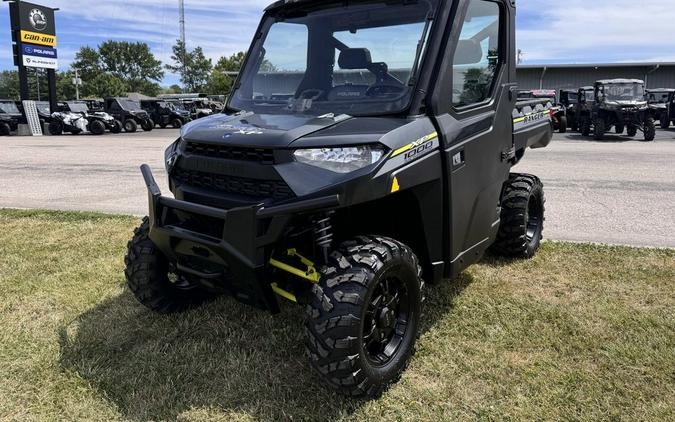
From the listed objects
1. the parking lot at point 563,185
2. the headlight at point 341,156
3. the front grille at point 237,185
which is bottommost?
the parking lot at point 563,185

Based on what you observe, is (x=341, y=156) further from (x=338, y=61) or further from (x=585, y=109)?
(x=585, y=109)

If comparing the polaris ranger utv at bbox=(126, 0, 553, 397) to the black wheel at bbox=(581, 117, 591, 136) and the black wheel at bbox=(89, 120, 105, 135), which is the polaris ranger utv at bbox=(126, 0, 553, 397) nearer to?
the black wheel at bbox=(581, 117, 591, 136)

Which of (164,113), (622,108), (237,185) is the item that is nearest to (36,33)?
(164,113)

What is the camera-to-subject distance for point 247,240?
269cm

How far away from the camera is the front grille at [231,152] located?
2816mm

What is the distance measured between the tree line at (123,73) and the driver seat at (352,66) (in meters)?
74.7

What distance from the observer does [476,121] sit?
350 cm

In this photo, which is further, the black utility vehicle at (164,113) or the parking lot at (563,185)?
the black utility vehicle at (164,113)

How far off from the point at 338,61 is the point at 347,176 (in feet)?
4.03

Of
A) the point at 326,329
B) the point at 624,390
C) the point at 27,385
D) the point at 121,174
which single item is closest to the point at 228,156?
the point at 326,329

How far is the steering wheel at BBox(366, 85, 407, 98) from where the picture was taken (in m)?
3.16

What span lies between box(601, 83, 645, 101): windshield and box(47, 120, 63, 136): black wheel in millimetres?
24506

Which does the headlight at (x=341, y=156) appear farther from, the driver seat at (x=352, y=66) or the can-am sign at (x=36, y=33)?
the can-am sign at (x=36, y=33)

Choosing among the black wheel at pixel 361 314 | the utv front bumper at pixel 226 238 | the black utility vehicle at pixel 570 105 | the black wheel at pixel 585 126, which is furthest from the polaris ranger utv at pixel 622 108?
the utv front bumper at pixel 226 238
